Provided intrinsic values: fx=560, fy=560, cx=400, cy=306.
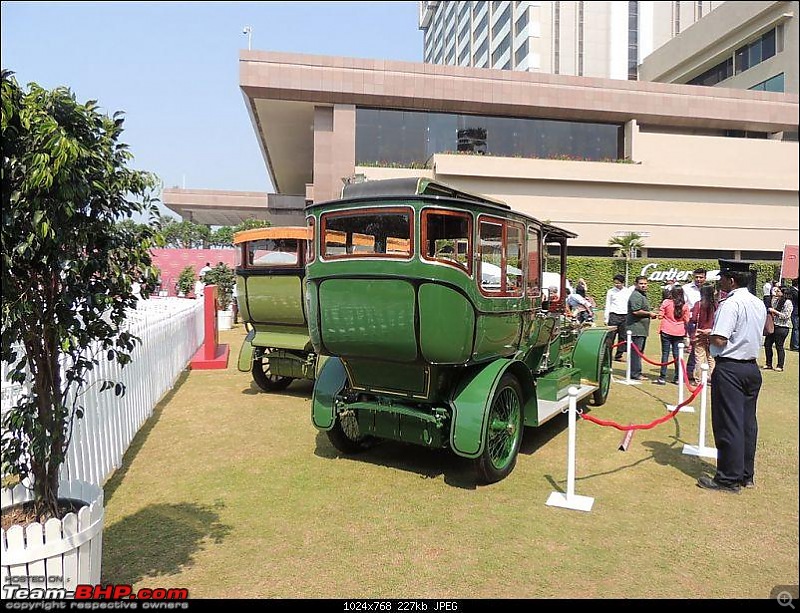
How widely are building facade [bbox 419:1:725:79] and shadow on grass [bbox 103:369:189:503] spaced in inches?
813

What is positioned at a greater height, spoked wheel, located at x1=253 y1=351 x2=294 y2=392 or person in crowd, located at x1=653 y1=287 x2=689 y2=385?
person in crowd, located at x1=653 y1=287 x2=689 y2=385

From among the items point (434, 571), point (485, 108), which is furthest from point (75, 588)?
point (485, 108)

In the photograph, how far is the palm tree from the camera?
87.1 feet

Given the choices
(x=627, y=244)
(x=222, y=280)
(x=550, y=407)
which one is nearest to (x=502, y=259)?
(x=550, y=407)

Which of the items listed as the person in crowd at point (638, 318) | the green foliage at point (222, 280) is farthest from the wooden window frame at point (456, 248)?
the green foliage at point (222, 280)

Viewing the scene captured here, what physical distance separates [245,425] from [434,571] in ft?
13.6

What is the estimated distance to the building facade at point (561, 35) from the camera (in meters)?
28.2

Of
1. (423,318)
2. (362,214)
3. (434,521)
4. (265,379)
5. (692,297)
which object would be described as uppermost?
(362,214)

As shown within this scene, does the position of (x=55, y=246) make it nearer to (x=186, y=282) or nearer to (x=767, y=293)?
(x=767, y=293)

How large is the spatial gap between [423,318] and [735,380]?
108 inches

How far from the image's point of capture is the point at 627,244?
1054 inches

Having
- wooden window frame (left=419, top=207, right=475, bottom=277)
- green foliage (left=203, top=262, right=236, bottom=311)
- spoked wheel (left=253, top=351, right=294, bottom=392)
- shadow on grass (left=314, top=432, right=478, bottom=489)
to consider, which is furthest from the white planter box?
green foliage (left=203, top=262, right=236, bottom=311)

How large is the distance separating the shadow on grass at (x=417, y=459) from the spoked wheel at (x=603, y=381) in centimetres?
302

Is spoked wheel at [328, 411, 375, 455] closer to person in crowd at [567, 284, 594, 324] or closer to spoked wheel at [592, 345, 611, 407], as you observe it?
spoked wheel at [592, 345, 611, 407]
